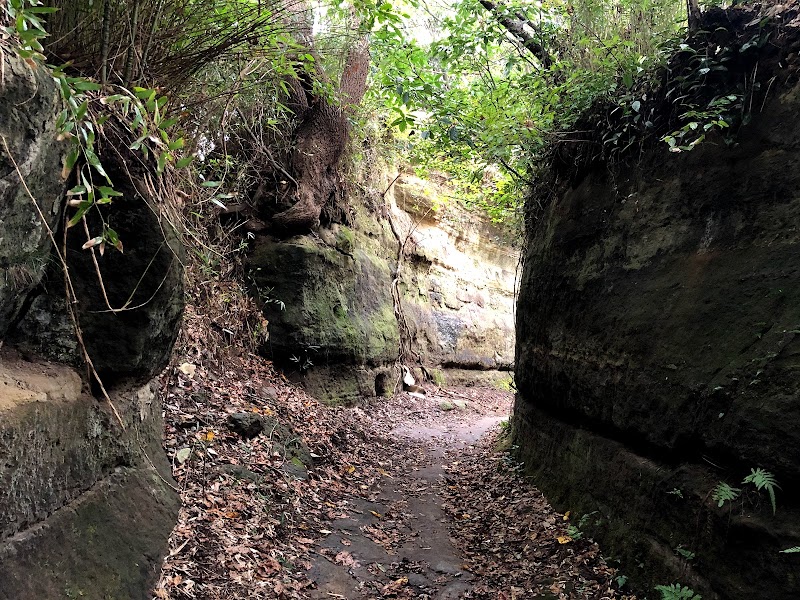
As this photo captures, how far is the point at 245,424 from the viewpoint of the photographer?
19.7ft

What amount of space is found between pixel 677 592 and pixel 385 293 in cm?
1107

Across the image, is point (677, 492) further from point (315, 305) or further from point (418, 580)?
point (315, 305)

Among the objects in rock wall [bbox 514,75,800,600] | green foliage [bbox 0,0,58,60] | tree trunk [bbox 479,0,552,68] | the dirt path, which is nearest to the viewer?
green foliage [bbox 0,0,58,60]

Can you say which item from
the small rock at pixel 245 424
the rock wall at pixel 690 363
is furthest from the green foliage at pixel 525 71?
the small rock at pixel 245 424

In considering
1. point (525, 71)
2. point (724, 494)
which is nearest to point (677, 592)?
point (724, 494)

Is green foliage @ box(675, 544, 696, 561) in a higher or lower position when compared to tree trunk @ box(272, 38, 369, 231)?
lower

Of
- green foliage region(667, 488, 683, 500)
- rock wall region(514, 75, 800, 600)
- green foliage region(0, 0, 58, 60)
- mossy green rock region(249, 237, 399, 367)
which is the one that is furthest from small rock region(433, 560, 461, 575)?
mossy green rock region(249, 237, 399, 367)

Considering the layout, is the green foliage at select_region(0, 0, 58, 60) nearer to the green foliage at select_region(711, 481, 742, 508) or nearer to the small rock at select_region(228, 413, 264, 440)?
the small rock at select_region(228, 413, 264, 440)

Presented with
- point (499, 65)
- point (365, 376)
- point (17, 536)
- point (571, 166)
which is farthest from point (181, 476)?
point (499, 65)

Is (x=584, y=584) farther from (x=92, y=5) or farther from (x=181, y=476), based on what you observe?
(x=92, y=5)

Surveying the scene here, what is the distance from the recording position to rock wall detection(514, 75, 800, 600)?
10.6 feet

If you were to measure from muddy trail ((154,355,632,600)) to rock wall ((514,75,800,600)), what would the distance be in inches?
26.8

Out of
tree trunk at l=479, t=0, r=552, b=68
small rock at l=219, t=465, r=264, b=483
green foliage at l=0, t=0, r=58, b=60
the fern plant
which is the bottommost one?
small rock at l=219, t=465, r=264, b=483

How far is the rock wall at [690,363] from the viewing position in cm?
322
